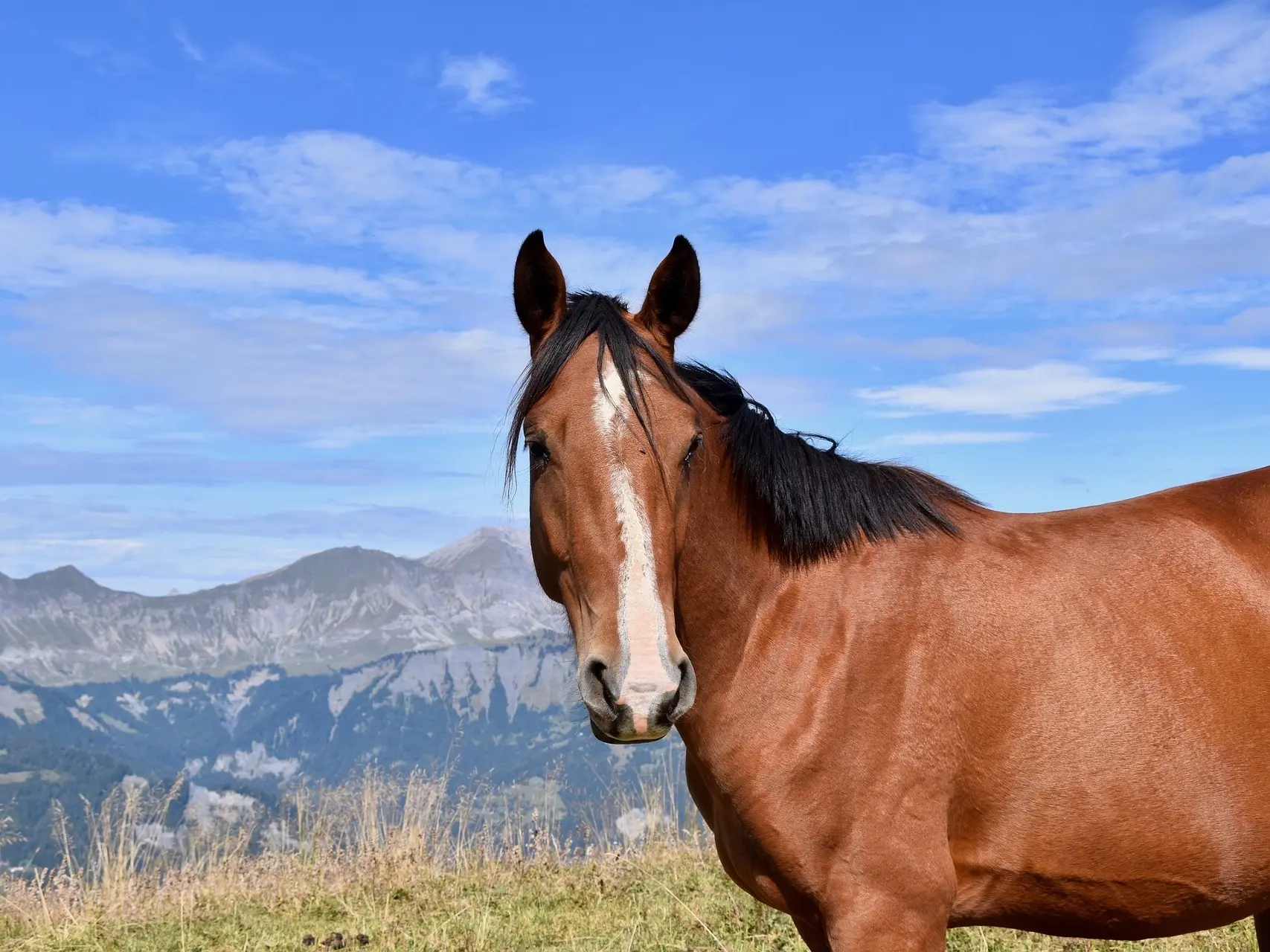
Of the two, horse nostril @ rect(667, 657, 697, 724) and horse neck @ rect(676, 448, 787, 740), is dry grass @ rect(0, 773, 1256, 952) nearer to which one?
horse neck @ rect(676, 448, 787, 740)

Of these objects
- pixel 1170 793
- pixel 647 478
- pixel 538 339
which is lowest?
pixel 1170 793

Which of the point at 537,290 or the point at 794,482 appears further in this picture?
the point at 794,482

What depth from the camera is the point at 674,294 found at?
3.67 m

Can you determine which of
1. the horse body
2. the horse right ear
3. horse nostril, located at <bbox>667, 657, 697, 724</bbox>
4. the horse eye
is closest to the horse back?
the horse body

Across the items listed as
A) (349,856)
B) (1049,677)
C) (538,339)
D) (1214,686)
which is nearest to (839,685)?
(1049,677)

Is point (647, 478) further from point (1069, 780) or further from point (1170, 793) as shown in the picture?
point (1170, 793)

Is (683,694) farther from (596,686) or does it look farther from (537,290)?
(537,290)

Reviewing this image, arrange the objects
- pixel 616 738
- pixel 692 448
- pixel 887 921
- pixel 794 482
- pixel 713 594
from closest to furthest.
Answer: pixel 616 738 → pixel 887 921 → pixel 692 448 → pixel 713 594 → pixel 794 482

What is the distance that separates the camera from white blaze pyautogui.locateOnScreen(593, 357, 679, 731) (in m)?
2.74

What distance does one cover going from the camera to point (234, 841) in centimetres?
902

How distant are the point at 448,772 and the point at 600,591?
737 cm

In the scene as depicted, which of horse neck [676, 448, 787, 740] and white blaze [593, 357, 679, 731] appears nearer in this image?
white blaze [593, 357, 679, 731]

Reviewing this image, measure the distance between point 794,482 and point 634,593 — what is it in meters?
1.17

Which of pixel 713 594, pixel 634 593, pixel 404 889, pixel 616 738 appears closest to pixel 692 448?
pixel 713 594
